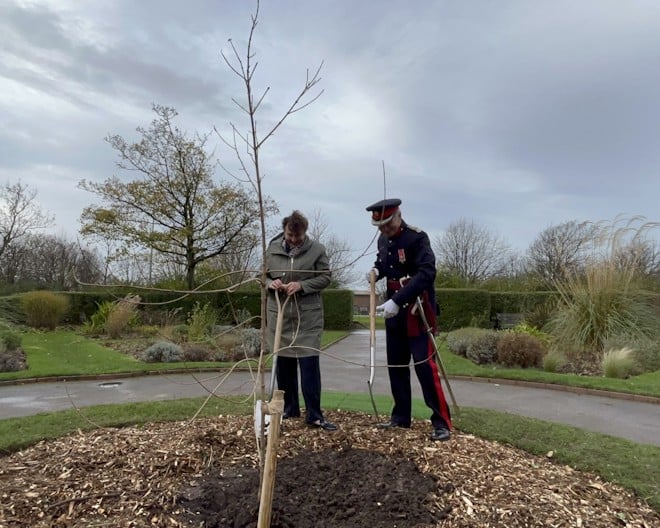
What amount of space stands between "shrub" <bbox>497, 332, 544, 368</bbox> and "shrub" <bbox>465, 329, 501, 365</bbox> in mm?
284

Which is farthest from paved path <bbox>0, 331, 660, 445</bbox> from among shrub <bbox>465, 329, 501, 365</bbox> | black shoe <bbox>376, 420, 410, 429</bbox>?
shrub <bbox>465, 329, 501, 365</bbox>

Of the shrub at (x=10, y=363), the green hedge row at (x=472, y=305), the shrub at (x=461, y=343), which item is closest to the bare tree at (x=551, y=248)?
the green hedge row at (x=472, y=305)

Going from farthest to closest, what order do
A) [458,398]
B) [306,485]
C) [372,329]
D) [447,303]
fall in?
[447,303] < [458,398] < [372,329] < [306,485]

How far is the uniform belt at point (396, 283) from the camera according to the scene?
3710 millimetres

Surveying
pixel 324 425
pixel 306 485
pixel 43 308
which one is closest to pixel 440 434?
pixel 324 425

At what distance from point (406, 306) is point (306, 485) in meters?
1.49

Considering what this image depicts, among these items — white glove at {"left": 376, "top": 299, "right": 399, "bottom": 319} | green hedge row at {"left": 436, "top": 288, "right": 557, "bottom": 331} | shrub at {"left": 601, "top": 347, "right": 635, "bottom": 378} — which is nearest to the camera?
white glove at {"left": 376, "top": 299, "right": 399, "bottom": 319}

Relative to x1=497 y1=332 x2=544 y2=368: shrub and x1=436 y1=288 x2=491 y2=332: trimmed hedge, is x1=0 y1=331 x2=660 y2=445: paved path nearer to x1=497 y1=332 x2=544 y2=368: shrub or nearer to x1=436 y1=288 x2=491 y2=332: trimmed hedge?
x1=497 y1=332 x2=544 y2=368: shrub

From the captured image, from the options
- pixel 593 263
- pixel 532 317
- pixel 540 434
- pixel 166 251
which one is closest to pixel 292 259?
pixel 540 434

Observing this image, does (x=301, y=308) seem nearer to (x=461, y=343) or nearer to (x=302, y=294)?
(x=302, y=294)

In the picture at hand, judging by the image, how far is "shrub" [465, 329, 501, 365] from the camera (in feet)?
30.6

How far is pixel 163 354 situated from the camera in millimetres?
9297

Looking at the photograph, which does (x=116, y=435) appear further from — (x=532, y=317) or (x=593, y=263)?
(x=532, y=317)

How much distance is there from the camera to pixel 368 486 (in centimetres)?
268
